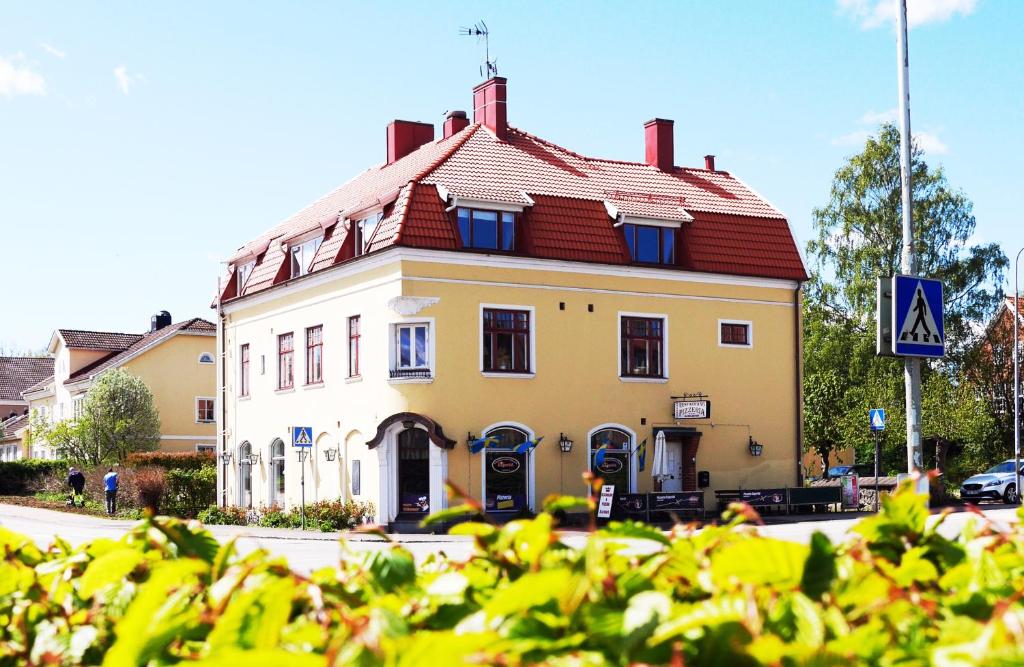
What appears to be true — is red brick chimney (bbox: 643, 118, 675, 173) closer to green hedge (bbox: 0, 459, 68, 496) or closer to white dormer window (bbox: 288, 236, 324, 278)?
white dormer window (bbox: 288, 236, 324, 278)

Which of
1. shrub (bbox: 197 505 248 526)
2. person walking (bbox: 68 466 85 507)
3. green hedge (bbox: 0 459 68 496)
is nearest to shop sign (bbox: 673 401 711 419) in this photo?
shrub (bbox: 197 505 248 526)

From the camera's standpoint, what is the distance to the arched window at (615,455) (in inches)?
1346

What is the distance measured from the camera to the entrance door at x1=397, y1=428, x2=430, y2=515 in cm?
3189

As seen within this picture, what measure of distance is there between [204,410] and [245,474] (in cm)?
2594

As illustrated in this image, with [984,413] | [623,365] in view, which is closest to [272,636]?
[623,365]

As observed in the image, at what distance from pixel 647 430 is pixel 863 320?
76.9 ft

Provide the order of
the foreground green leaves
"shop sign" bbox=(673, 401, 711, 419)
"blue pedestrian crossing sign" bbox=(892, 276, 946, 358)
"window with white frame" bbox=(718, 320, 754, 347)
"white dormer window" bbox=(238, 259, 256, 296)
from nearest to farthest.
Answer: the foreground green leaves < "blue pedestrian crossing sign" bbox=(892, 276, 946, 358) < "shop sign" bbox=(673, 401, 711, 419) < "window with white frame" bbox=(718, 320, 754, 347) < "white dormer window" bbox=(238, 259, 256, 296)

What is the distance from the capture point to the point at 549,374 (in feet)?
110

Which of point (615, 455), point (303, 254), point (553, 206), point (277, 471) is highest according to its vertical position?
point (553, 206)

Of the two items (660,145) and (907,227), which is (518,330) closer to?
(660,145)

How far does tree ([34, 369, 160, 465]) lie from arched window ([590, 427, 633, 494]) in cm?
2971

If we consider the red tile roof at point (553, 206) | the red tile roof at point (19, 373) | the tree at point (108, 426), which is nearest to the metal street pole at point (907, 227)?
the red tile roof at point (553, 206)

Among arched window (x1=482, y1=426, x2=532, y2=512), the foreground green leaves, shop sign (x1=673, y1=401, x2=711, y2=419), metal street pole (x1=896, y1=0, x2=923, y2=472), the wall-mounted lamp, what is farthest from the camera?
shop sign (x1=673, y1=401, x2=711, y2=419)

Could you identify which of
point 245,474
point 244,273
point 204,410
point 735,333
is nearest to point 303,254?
point 244,273
